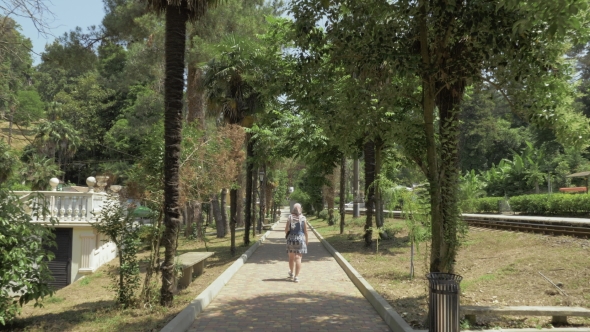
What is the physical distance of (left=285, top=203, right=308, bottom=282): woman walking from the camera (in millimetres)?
10960

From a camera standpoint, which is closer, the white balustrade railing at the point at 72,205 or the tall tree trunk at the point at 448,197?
the tall tree trunk at the point at 448,197

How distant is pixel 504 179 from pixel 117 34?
40654mm

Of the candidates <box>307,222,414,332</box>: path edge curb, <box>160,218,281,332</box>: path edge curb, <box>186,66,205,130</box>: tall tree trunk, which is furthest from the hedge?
<box>160,218,281,332</box>: path edge curb

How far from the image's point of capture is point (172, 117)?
8.57m

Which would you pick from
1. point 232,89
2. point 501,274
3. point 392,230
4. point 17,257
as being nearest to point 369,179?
point 392,230

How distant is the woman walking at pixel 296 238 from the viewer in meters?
11.0

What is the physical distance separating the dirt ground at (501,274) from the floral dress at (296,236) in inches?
68.9

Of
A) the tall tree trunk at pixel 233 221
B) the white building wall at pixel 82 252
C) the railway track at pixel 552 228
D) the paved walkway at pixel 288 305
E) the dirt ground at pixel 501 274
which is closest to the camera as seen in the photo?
the paved walkway at pixel 288 305

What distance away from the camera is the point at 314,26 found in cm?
827

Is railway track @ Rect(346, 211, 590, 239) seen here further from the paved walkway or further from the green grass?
the green grass

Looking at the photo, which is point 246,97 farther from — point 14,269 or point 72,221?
point 14,269

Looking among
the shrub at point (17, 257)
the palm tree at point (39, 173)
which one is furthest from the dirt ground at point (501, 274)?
A: the palm tree at point (39, 173)

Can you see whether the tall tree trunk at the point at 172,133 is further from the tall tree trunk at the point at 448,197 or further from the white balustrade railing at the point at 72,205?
the white balustrade railing at the point at 72,205

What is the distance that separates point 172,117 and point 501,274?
26.4ft
